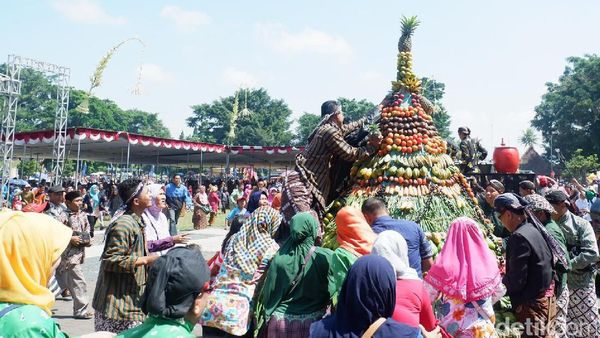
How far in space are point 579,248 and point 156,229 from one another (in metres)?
4.43

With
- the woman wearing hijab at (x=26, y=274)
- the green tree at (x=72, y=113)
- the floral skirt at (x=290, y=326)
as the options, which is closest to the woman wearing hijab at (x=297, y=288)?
the floral skirt at (x=290, y=326)

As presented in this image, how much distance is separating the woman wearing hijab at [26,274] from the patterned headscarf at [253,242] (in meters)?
2.12

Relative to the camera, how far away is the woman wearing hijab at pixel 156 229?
15.1ft

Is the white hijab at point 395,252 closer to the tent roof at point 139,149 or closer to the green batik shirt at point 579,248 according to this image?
the green batik shirt at point 579,248

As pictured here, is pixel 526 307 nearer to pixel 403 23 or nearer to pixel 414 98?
pixel 414 98

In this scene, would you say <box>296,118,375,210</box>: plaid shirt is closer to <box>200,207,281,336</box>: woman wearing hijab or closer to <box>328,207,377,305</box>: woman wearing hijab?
<box>200,207,281,336</box>: woman wearing hijab

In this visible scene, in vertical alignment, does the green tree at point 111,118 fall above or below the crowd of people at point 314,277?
above

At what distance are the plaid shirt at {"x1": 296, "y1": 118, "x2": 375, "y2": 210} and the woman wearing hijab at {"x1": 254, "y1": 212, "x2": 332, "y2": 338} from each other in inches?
72.3

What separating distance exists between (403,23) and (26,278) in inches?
214

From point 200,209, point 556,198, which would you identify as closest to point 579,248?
point 556,198

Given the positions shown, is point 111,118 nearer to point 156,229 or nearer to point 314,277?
point 156,229

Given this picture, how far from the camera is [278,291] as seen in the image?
4.08 metres

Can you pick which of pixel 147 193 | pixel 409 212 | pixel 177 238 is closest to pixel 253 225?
pixel 177 238

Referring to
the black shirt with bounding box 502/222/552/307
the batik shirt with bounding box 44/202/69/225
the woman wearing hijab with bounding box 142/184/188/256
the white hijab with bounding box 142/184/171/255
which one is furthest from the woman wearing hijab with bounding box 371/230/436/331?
the batik shirt with bounding box 44/202/69/225
